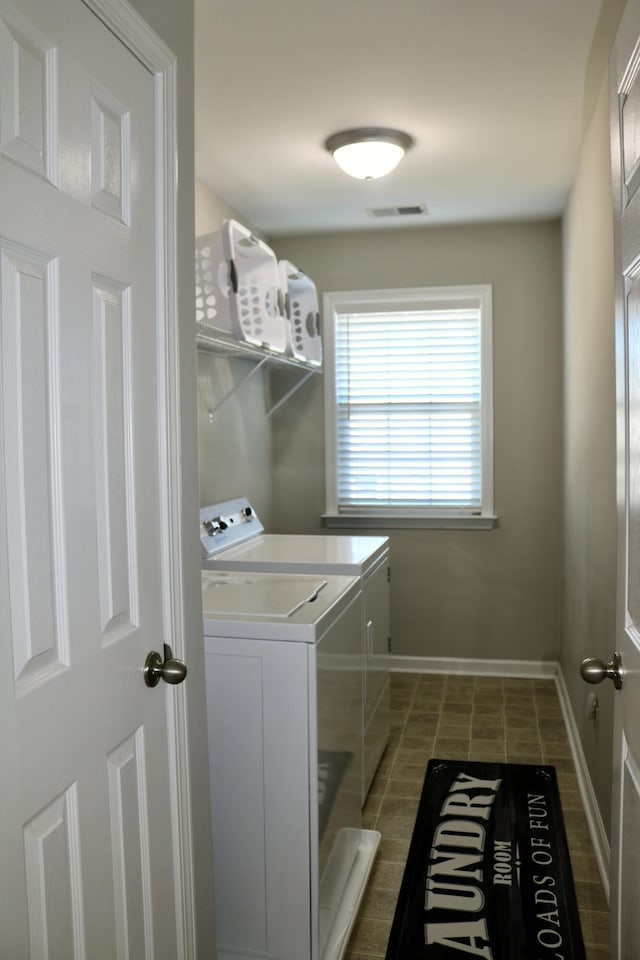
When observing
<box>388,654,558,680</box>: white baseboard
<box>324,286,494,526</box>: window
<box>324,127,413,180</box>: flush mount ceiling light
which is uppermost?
<box>324,127,413,180</box>: flush mount ceiling light

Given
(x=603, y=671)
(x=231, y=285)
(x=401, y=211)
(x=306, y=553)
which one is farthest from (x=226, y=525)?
(x=603, y=671)

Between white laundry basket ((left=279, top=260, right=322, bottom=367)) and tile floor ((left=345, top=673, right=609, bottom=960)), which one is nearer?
tile floor ((left=345, top=673, right=609, bottom=960))

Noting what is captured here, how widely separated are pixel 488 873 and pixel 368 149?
2.52 m

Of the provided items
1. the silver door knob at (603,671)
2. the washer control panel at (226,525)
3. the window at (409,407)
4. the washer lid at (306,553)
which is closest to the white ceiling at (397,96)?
the window at (409,407)

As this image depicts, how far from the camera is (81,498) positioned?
1.18 metres

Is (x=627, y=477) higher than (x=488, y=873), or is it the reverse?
(x=627, y=477)

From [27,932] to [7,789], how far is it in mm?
205

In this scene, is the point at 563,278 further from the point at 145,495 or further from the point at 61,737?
the point at 61,737

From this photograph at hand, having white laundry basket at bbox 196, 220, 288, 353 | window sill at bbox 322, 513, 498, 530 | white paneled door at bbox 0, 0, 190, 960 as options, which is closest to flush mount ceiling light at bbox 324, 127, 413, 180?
white laundry basket at bbox 196, 220, 288, 353

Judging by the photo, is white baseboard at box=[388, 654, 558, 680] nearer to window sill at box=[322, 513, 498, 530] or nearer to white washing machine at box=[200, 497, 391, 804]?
window sill at box=[322, 513, 498, 530]

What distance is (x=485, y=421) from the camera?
173 inches

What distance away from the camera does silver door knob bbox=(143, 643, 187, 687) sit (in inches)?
55.5

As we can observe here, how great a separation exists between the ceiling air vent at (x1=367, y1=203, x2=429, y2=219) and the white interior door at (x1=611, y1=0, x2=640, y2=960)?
262 cm

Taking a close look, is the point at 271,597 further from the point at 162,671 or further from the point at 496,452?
the point at 496,452
